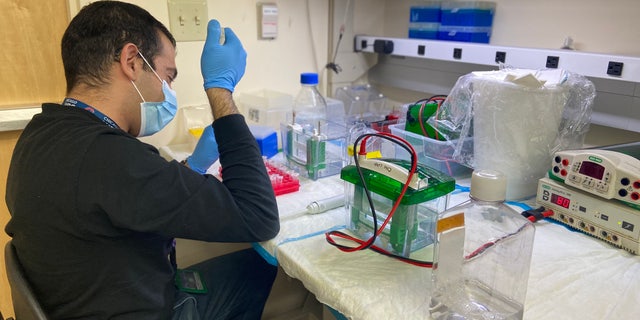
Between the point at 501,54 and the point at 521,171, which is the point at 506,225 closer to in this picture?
the point at 521,171

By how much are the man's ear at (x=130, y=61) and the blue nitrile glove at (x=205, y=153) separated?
388 mm

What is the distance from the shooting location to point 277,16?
1.90 m

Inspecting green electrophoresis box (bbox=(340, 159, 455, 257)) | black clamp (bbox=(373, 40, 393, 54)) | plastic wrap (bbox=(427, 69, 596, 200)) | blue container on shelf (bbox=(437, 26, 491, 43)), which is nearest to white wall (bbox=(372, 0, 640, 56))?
blue container on shelf (bbox=(437, 26, 491, 43))

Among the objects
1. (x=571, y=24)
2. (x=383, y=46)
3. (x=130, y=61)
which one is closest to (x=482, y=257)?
(x=130, y=61)

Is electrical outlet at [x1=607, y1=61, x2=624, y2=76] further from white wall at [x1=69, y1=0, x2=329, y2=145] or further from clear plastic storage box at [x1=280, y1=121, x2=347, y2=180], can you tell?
white wall at [x1=69, y1=0, x2=329, y2=145]

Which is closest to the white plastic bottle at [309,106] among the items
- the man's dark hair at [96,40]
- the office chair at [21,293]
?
the man's dark hair at [96,40]

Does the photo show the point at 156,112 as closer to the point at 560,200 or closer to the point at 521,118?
the point at 521,118

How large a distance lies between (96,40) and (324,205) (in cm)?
68

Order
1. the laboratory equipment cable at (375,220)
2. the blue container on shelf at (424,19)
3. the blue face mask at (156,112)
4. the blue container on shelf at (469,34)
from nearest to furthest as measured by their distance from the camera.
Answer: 1. the laboratory equipment cable at (375,220)
2. the blue face mask at (156,112)
3. the blue container on shelf at (469,34)
4. the blue container on shelf at (424,19)

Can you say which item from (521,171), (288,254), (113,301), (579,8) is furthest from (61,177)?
(579,8)

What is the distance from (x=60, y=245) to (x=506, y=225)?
91 cm

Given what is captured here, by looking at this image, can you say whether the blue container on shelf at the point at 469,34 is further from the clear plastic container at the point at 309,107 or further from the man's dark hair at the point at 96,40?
the man's dark hair at the point at 96,40

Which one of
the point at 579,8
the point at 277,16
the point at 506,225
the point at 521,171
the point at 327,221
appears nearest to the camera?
the point at 506,225

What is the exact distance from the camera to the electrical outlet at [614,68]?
1263 mm
